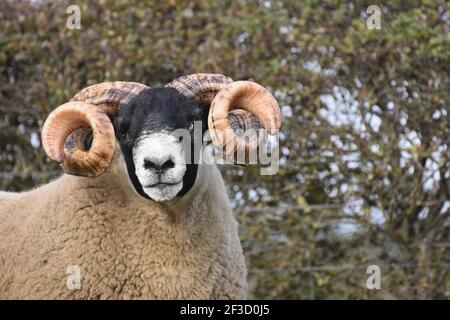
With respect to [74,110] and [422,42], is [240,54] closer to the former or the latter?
[422,42]

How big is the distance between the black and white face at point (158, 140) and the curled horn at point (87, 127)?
10 cm

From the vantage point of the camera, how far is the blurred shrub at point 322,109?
25.5 feet

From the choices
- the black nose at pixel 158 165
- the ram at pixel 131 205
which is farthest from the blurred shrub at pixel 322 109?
the black nose at pixel 158 165

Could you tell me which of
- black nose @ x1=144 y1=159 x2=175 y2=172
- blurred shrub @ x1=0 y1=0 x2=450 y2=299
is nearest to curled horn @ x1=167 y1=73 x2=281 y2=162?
black nose @ x1=144 y1=159 x2=175 y2=172

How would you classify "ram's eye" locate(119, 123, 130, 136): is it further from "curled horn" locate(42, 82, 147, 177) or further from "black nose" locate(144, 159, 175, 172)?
"black nose" locate(144, 159, 175, 172)

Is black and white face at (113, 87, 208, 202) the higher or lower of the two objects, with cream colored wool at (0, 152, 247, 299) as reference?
higher

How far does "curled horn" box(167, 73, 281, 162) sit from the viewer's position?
440 cm

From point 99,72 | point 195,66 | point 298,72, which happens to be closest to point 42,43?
point 99,72

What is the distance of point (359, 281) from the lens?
26.0 ft

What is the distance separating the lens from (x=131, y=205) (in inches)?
184

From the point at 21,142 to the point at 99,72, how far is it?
111 cm
